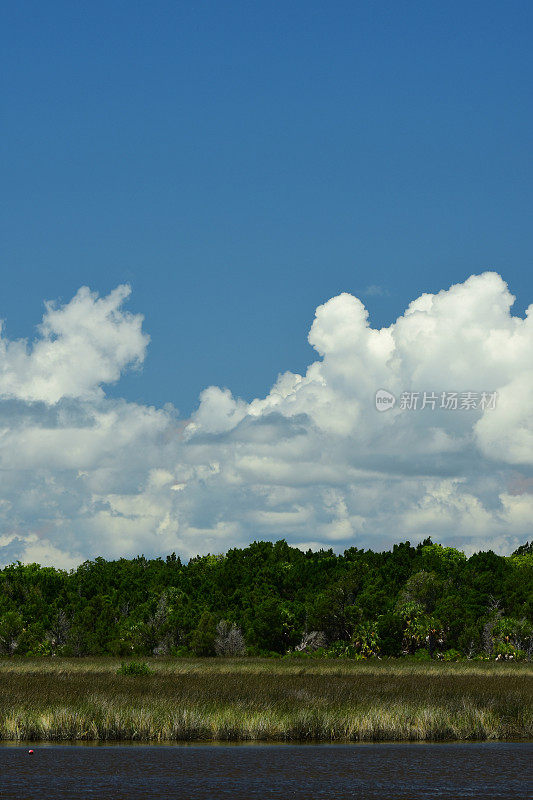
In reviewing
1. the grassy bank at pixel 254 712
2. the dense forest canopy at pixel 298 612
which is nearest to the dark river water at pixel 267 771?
the grassy bank at pixel 254 712

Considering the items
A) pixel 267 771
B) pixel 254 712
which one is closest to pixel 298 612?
pixel 254 712

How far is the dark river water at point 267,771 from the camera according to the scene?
2094 centimetres

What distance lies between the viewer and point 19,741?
95.3ft

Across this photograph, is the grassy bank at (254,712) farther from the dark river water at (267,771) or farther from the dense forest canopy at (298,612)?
the dense forest canopy at (298,612)

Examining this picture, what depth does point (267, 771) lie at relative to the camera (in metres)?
23.7

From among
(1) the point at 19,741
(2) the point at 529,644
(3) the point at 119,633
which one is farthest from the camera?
(3) the point at 119,633

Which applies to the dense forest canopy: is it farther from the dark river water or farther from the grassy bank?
the dark river water

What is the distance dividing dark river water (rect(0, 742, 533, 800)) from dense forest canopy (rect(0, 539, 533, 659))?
2636 inches

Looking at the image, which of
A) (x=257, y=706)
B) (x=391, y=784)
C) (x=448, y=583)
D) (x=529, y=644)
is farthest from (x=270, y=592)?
(x=391, y=784)

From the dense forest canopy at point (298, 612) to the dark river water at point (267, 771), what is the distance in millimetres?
66953

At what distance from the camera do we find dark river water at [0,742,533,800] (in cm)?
2094

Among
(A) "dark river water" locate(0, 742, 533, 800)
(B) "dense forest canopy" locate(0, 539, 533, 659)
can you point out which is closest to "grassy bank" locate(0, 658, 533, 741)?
(A) "dark river water" locate(0, 742, 533, 800)

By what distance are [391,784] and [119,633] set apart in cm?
8234

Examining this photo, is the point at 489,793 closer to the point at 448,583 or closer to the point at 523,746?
the point at 523,746
